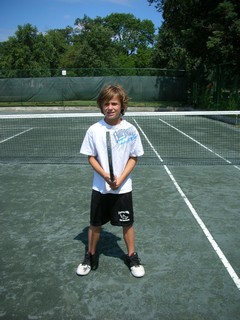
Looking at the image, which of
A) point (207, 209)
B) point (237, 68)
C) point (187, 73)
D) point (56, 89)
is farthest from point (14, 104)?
point (207, 209)

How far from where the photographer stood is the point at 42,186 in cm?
659

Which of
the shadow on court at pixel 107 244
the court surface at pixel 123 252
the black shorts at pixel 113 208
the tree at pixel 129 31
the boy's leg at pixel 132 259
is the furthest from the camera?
the tree at pixel 129 31

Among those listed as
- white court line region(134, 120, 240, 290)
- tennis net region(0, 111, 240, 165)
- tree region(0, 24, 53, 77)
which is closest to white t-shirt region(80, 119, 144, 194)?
white court line region(134, 120, 240, 290)

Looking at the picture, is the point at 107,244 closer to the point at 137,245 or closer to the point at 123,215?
the point at 137,245

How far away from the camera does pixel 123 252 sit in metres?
3.93

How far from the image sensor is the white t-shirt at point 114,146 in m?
3.18

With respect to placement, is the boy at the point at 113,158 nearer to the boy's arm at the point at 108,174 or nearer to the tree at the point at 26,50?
the boy's arm at the point at 108,174

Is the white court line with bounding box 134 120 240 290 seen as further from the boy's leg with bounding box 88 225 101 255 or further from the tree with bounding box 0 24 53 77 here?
the tree with bounding box 0 24 53 77

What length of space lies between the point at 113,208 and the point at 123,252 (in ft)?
2.75

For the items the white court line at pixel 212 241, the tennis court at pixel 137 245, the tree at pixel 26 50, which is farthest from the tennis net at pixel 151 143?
the tree at pixel 26 50

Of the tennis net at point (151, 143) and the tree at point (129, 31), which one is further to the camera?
the tree at point (129, 31)

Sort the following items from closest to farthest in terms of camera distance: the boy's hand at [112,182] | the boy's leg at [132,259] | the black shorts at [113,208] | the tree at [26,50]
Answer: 1. the boy's hand at [112,182]
2. the black shorts at [113,208]
3. the boy's leg at [132,259]
4. the tree at [26,50]

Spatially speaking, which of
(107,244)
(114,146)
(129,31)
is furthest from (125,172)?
(129,31)

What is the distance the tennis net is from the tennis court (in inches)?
18.6
